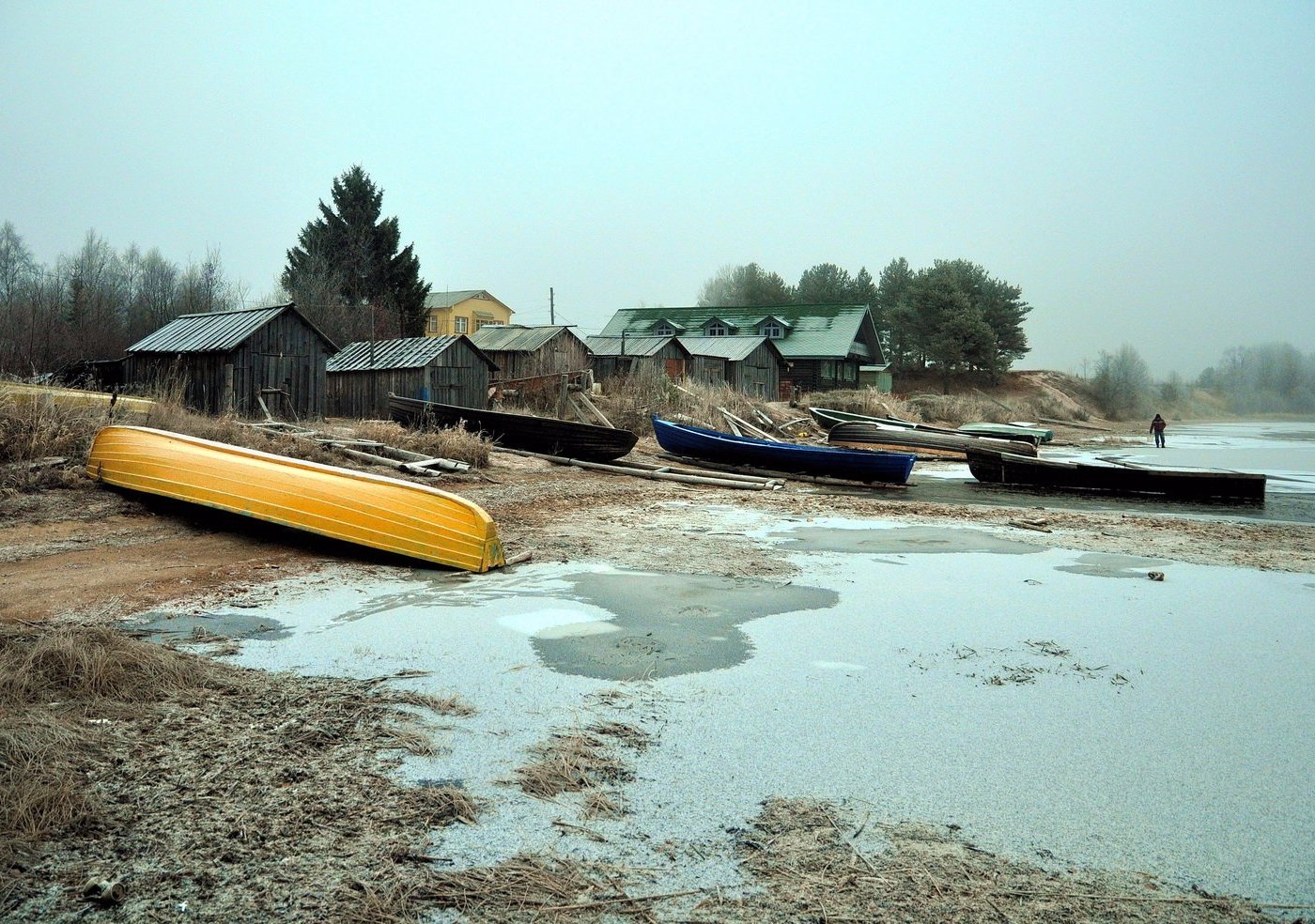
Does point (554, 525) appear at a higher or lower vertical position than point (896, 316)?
lower

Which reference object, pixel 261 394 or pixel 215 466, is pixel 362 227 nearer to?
pixel 261 394

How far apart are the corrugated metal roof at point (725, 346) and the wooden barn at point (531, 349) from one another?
931 cm

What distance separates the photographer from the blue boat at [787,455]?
17891 millimetres

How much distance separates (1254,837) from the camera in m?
3.34

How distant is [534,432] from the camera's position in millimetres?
18859

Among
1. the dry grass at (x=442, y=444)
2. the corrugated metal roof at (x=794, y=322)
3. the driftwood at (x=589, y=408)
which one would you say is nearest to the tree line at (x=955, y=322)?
the corrugated metal roof at (x=794, y=322)

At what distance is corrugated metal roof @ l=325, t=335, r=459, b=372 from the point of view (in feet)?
83.7

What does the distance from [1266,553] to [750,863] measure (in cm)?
1006

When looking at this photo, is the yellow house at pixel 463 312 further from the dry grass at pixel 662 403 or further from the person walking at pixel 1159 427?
the person walking at pixel 1159 427

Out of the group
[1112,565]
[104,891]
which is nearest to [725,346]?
[1112,565]

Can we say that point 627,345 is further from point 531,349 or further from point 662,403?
point 662,403

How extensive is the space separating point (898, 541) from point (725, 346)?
36695 mm

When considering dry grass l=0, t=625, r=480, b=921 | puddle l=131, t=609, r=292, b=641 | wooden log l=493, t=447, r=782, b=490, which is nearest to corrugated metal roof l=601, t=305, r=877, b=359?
wooden log l=493, t=447, r=782, b=490

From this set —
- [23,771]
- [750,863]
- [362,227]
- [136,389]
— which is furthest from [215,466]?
[362,227]
